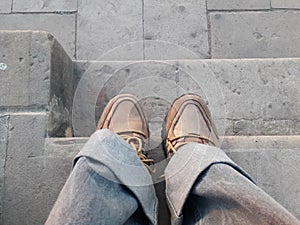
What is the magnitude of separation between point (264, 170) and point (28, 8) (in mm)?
1335

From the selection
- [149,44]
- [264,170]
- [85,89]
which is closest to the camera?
[264,170]

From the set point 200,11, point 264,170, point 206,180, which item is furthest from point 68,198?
point 200,11

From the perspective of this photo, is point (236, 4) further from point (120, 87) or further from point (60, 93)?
point (60, 93)

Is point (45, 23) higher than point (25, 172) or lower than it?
higher

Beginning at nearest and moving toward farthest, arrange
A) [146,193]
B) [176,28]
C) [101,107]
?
[146,193]
[101,107]
[176,28]

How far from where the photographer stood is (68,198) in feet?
2.60

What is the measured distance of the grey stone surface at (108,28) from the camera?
1854 millimetres

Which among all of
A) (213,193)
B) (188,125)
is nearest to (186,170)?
(213,193)

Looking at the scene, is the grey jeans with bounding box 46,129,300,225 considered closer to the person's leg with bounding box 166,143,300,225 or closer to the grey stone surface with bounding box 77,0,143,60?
the person's leg with bounding box 166,143,300,225

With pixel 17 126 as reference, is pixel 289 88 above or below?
above

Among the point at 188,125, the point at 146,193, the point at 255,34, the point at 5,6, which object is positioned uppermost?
the point at 5,6

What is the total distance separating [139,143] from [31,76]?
40 centimetres

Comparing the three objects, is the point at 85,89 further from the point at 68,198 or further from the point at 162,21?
the point at 68,198

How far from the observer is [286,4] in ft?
6.38
